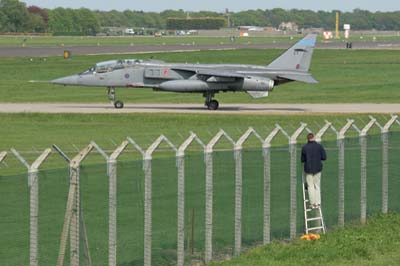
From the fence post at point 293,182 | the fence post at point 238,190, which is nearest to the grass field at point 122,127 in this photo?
the fence post at point 293,182

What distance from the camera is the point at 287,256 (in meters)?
17.0

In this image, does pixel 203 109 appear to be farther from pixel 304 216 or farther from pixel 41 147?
pixel 304 216

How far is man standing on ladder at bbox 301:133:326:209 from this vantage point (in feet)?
62.2

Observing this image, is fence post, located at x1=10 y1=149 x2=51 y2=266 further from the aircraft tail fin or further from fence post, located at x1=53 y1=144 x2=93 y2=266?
the aircraft tail fin

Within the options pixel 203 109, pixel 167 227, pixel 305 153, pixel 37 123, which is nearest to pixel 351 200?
pixel 305 153

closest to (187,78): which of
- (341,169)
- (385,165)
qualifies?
(385,165)

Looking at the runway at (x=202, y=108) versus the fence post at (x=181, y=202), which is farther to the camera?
the runway at (x=202, y=108)

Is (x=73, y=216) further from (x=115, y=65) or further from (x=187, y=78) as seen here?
(x=115, y=65)

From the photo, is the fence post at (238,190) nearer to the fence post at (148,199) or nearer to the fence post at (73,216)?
the fence post at (148,199)

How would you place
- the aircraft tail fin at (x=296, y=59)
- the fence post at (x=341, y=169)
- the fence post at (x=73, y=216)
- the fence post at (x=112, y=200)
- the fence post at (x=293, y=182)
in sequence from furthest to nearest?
the aircraft tail fin at (x=296, y=59) < the fence post at (x=341, y=169) < the fence post at (x=293, y=182) < the fence post at (x=112, y=200) < the fence post at (x=73, y=216)

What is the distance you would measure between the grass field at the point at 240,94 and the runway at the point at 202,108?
2756mm

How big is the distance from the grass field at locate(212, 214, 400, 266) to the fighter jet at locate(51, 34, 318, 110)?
101 ft

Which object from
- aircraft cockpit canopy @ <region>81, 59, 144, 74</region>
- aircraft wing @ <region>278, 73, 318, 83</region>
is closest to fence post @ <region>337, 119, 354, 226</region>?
aircraft wing @ <region>278, 73, 318, 83</region>

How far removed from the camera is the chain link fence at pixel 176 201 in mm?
13750
